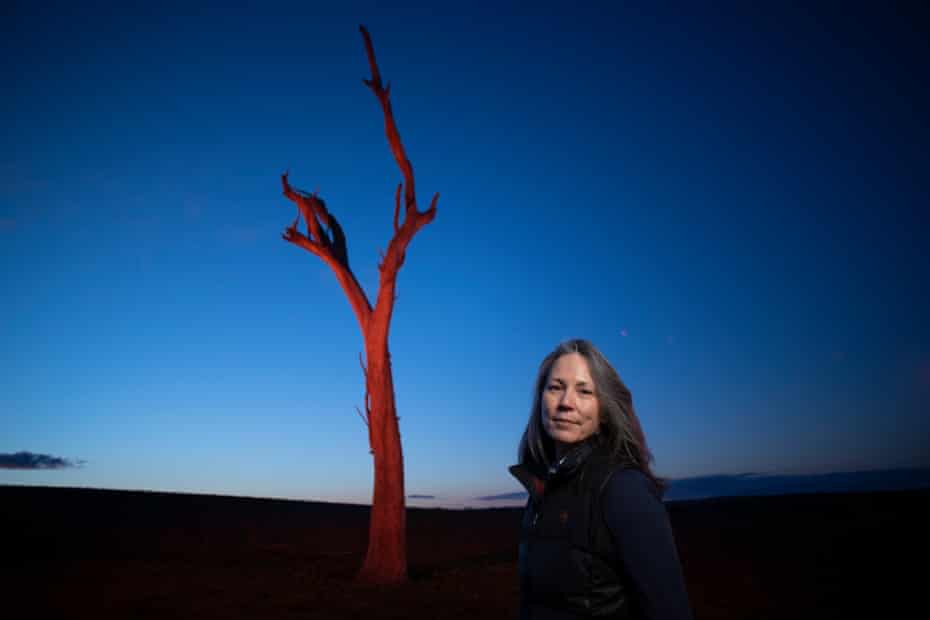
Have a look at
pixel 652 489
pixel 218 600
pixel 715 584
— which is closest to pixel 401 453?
pixel 218 600

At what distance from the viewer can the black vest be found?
192cm

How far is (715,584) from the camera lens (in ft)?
39.2

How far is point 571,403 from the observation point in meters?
2.18

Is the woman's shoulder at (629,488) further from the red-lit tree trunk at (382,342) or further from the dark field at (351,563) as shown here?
the red-lit tree trunk at (382,342)

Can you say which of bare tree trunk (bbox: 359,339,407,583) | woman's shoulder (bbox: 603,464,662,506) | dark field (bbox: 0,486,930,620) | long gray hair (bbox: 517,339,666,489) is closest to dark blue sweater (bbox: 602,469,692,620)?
woman's shoulder (bbox: 603,464,662,506)

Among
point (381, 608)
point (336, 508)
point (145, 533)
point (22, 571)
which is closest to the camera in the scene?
point (381, 608)

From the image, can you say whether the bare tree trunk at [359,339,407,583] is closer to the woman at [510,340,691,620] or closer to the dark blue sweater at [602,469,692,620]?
the woman at [510,340,691,620]

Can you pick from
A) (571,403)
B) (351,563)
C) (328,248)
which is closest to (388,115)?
(328,248)

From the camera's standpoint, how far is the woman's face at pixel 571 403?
2.17m

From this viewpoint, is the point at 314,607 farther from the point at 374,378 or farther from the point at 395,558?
the point at 374,378

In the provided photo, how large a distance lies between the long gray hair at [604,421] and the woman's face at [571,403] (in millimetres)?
25

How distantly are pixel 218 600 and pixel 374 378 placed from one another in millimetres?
4101

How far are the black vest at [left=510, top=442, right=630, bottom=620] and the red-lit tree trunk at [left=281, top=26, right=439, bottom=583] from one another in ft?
31.5

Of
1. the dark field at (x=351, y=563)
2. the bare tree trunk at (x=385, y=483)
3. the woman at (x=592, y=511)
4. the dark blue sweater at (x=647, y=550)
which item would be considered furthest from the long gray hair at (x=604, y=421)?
the bare tree trunk at (x=385, y=483)
